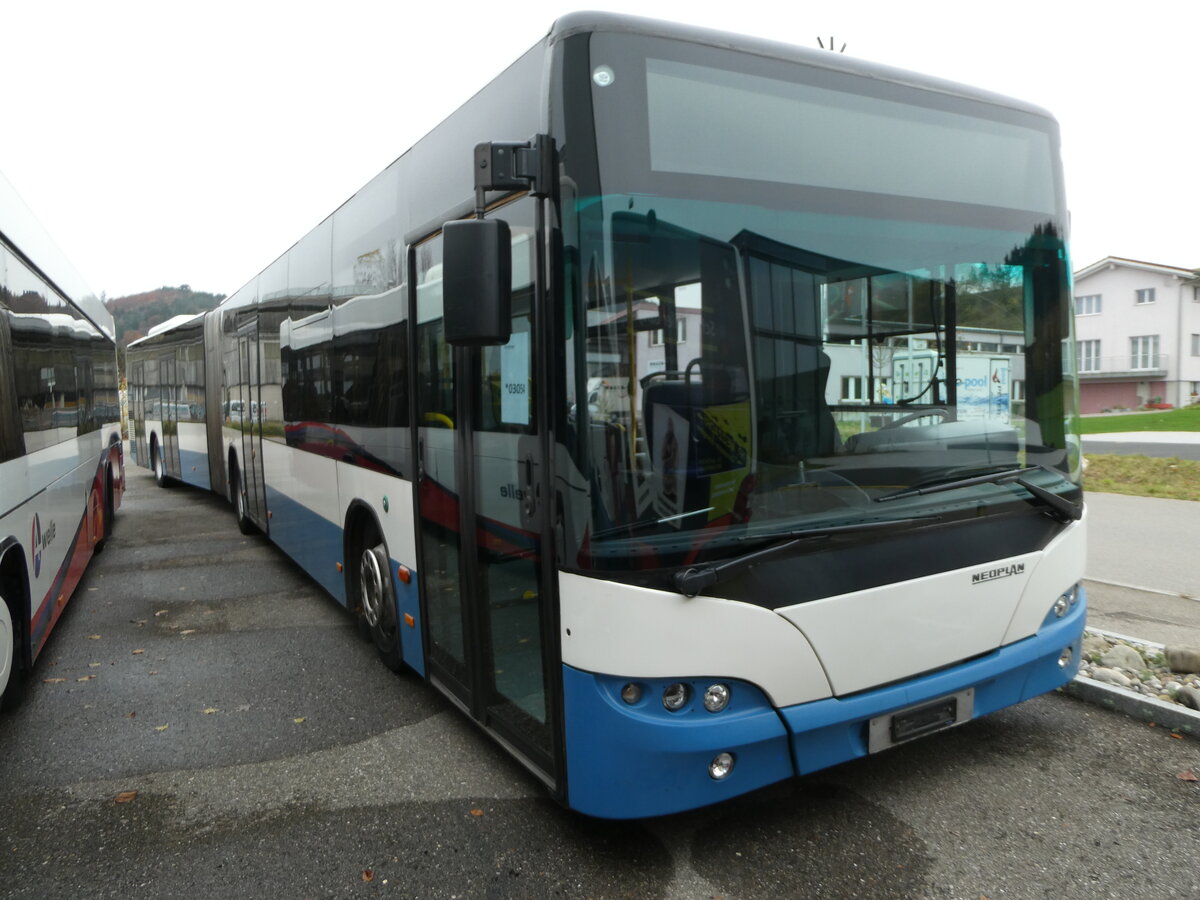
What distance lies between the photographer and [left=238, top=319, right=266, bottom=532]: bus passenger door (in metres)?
8.68

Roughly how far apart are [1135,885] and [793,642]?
1418mm

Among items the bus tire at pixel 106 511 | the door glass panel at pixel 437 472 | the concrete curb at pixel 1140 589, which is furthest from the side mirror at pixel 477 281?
the bus tire at pixel 106 511

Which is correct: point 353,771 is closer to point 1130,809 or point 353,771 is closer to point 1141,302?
point 1130,809

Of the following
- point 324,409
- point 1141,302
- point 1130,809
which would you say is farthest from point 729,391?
point 1141,302

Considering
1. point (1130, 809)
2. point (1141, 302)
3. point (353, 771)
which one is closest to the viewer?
point (1130, 809)

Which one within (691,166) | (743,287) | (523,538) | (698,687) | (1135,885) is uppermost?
(691,166)

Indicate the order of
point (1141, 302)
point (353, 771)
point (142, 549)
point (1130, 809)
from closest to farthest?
point (1130, 809), point (353, 771), point (142, 549), point (1141, 302)

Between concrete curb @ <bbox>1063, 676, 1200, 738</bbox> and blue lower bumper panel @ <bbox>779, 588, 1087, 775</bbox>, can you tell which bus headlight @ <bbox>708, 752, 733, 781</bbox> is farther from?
concrete curb @ <bbox>1063, 676, 1200, 738</bbox>

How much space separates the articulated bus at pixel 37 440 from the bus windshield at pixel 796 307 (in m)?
3.48

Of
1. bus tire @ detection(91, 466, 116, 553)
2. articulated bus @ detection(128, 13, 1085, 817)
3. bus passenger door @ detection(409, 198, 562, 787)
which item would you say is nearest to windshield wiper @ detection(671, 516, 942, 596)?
articulated bus @ detection(128, 13, 1085, 817)

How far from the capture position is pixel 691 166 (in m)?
2.99

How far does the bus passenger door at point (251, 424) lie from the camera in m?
8.68

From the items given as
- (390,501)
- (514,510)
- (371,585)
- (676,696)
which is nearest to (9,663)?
(371,585)

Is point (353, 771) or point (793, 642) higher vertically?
point (793, 642)
